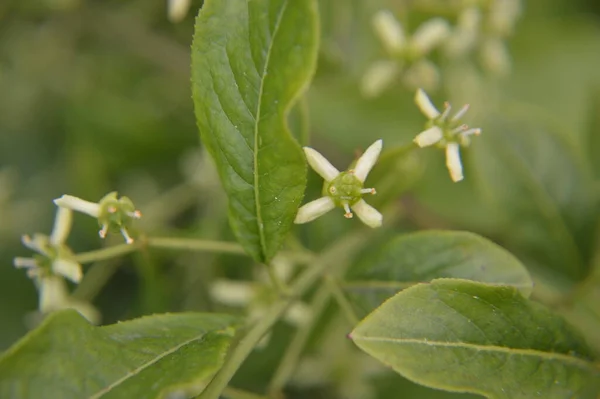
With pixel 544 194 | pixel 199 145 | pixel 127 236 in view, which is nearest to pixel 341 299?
pixel 127 236

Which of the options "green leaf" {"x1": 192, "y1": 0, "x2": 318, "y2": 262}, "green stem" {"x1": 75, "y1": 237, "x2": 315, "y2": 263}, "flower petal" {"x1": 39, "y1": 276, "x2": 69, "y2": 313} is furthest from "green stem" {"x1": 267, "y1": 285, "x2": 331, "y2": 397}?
"flower petal" {"x1": 39, "y1": 276, "x2": 69, "y2": 313}

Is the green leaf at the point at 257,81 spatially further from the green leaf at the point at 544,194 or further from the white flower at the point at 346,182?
the green leaf at the point at 544,194

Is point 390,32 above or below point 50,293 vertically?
above

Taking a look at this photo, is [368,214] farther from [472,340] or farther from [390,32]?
[390,32]

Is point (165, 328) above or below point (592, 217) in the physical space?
above

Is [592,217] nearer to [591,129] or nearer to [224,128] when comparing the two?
[591,129]

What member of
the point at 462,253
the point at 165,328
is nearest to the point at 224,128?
the point at 165,328
